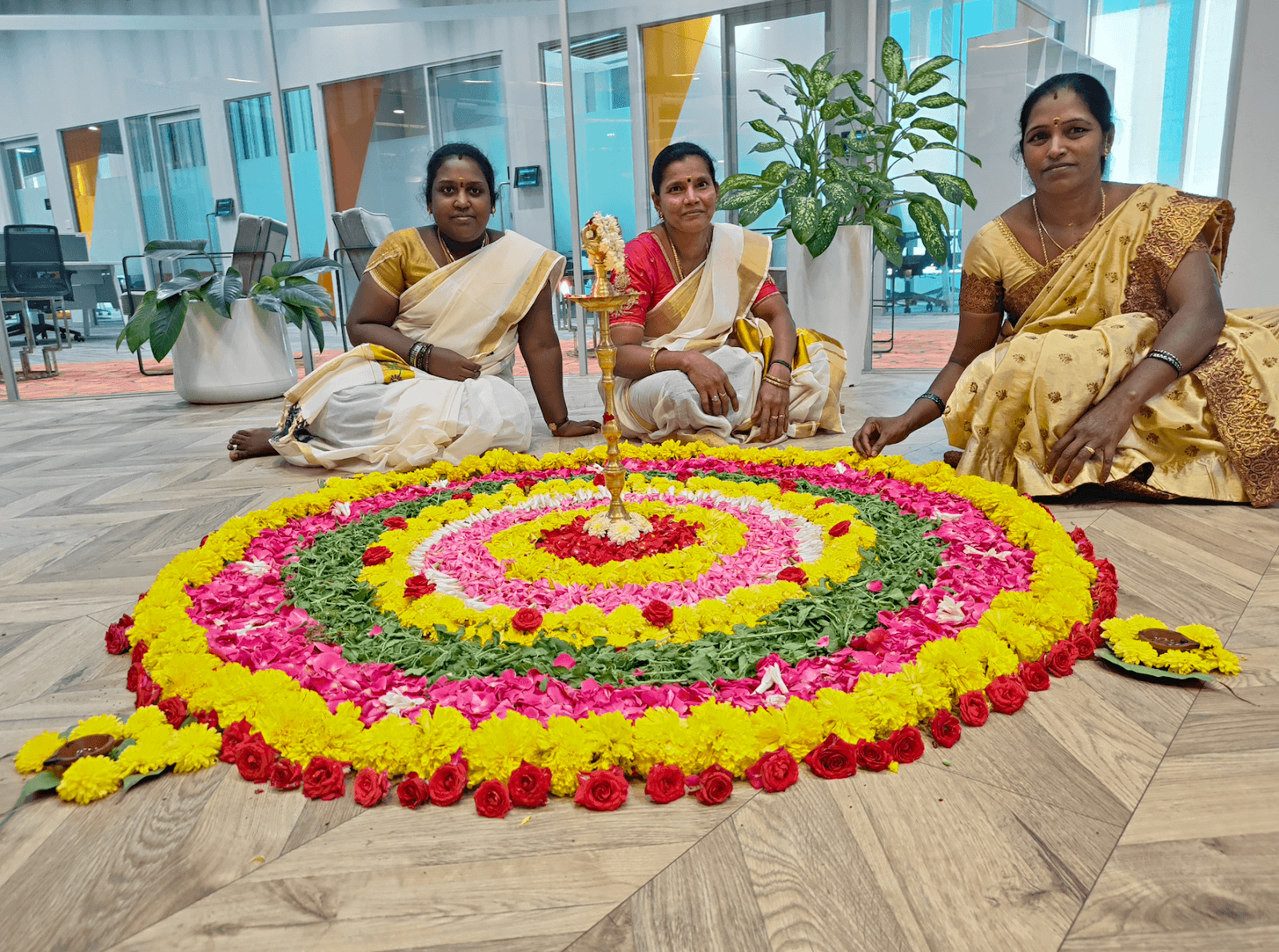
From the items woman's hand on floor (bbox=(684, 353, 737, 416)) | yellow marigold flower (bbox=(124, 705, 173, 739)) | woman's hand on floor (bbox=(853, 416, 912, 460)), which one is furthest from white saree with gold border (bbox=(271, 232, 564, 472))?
yellow marigold flower (bbox=(124, 705, 173, 739))

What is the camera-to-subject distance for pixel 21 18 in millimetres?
5645

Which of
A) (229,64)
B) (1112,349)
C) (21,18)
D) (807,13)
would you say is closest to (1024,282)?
(1112,349)

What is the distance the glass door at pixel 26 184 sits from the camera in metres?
6.00

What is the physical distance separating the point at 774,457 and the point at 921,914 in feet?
6.40

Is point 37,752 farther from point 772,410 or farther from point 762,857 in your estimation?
point 772,410

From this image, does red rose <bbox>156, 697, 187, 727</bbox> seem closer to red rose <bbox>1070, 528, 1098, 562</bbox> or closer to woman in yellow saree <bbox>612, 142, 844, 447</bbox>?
red rose <bbox>1070, 528, 1098, 562</bbox>

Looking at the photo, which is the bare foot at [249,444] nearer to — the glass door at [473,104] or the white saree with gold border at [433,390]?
the white saree with gold border at [433,390]

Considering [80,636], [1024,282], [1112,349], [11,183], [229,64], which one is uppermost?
[229,64]

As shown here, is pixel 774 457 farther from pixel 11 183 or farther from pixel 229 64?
pixel 11 183

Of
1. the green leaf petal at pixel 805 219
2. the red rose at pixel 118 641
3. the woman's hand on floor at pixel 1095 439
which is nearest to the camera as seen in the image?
the red rose at pixel 118 641

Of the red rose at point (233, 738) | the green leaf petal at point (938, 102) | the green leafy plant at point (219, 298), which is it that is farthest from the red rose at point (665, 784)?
the green leaf petal at point (938, 102)

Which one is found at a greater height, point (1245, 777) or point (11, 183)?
point (11, 183)

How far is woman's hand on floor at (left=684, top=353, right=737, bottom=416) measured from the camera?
3.10 metres

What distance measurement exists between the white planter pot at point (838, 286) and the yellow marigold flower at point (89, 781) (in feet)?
13.6
